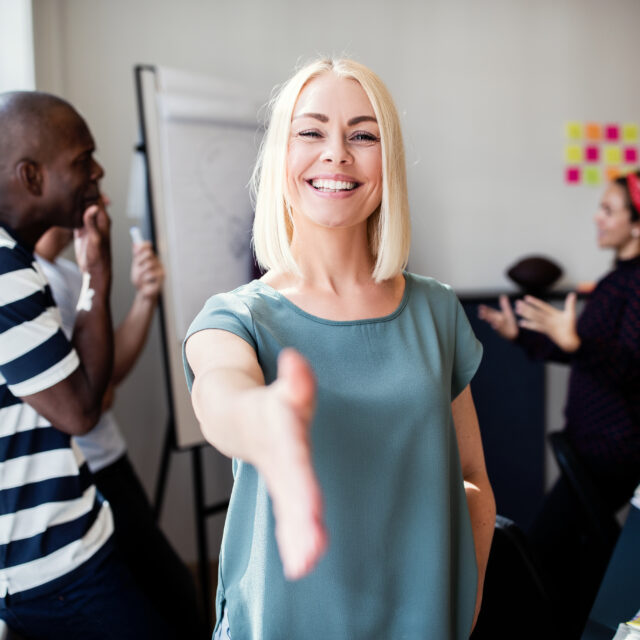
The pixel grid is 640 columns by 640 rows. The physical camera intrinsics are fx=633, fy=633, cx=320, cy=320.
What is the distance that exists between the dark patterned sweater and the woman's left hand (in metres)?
Result: 0.04

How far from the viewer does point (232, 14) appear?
2566 millimetres

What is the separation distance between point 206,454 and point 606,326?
1.66 meters

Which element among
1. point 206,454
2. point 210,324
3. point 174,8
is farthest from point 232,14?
point 210,324

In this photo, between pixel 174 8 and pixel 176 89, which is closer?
pixel 176 89

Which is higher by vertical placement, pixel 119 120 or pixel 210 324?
pixel 119 120

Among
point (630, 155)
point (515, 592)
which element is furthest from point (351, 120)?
point (630, 155)

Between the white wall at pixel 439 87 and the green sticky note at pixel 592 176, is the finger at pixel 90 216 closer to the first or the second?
the white wall at pixel 439 87

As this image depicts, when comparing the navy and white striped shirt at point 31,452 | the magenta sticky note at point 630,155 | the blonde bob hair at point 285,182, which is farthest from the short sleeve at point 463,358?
the magenta sticky note at point 630,155

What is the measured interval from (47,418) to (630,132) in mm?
3132

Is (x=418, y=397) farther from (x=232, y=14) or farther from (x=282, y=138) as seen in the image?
(x=232, y=14)

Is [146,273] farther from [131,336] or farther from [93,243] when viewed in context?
[93,243]

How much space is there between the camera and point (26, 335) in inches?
40.7

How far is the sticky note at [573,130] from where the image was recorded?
309cm

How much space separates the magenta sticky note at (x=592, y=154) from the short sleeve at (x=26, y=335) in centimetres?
283
